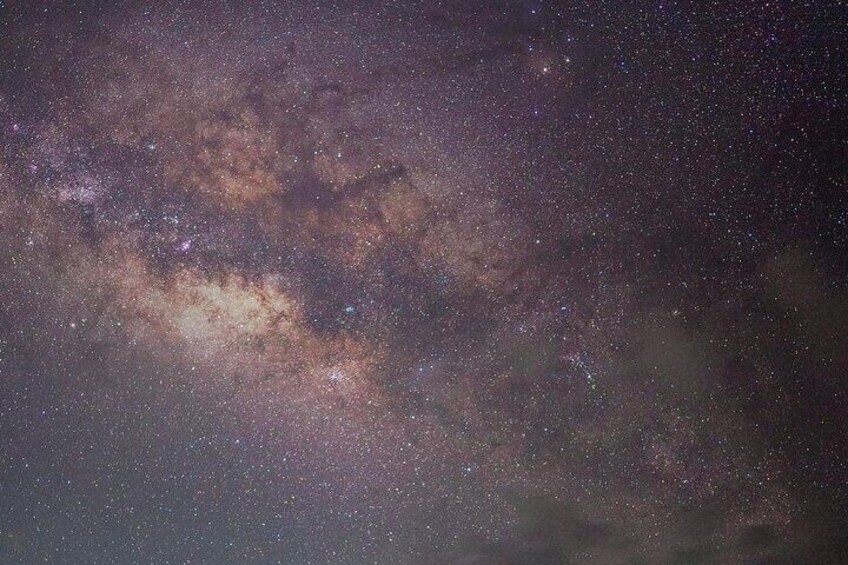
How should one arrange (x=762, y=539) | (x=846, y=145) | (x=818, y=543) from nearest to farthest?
(x=846, y=145) → (x=762, y=539) → (x=818, y=543)

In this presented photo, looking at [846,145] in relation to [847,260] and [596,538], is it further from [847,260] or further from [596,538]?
[596,538]

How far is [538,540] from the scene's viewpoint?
1034 cm

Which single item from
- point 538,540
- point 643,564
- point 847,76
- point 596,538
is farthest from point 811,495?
point 847,76

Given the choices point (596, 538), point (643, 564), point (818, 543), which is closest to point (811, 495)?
point (818, 543)

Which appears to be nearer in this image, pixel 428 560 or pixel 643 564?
pixel 428 560

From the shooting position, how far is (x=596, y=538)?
34.1ft

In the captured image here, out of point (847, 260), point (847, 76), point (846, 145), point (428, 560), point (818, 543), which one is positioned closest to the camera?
point (847, 76)

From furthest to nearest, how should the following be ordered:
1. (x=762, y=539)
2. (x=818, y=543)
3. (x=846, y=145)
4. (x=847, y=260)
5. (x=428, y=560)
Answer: (x=818, y=543)
(x=762, y=539)
(x=428, y=560)
(x=847, y=260)
(x=846, y=145)

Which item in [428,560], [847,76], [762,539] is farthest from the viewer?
[762,539]

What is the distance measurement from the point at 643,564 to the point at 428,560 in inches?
176

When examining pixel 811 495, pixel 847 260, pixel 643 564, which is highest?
pixel 847 260

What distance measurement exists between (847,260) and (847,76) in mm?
3347

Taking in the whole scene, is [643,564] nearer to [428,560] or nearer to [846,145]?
[428,560]

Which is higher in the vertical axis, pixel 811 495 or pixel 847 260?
pixel 847 260
